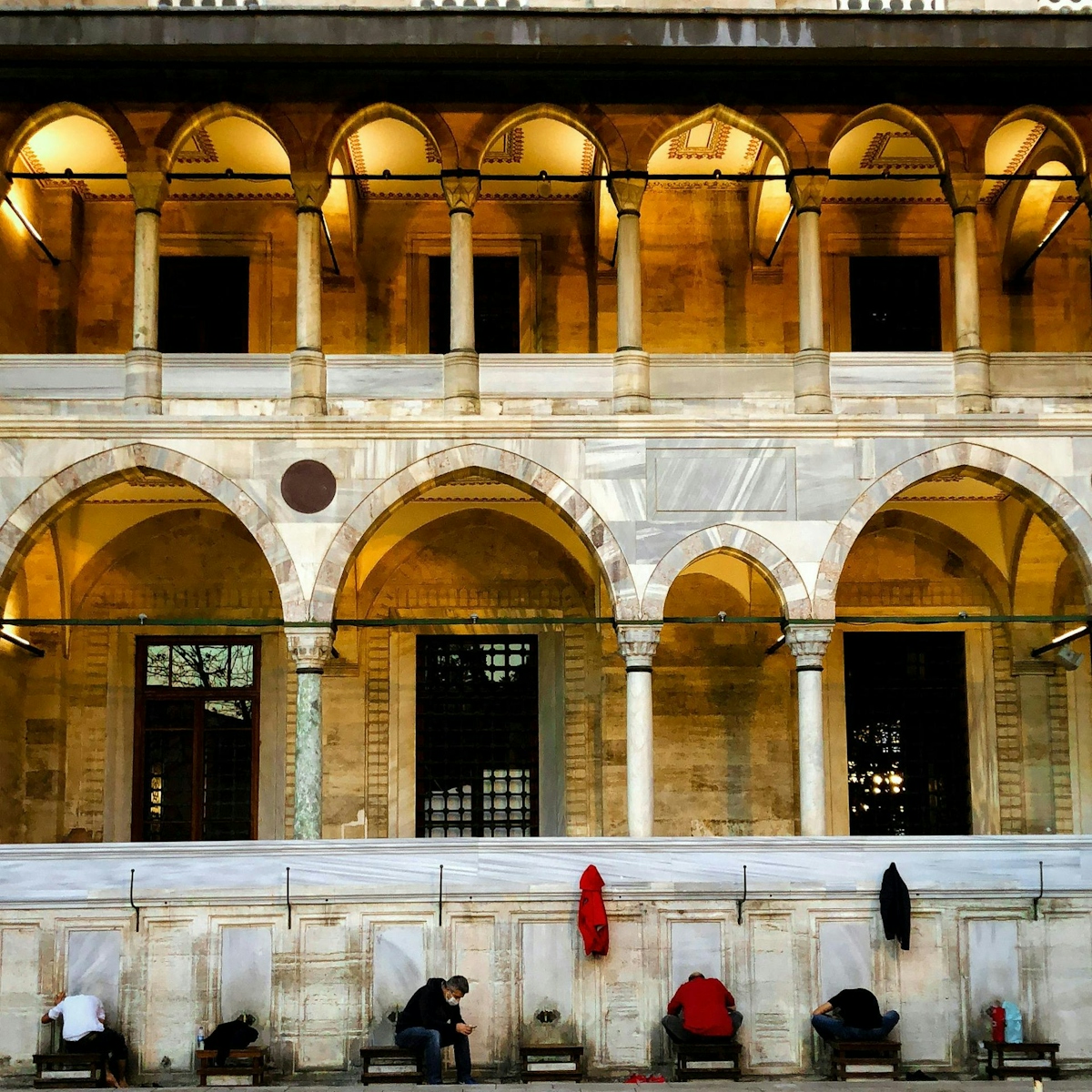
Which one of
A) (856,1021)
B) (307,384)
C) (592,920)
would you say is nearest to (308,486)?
(307,384)

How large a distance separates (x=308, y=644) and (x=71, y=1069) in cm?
461

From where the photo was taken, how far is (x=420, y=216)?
20281 millimetres

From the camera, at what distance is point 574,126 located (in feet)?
57.8

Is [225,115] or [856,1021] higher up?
[225,115]

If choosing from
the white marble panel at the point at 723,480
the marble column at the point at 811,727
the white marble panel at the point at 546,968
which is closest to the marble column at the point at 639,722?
the white marble panel at the point at 723,480

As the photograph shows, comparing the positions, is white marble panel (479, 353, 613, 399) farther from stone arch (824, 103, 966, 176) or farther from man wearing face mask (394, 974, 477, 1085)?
man wearing face mask (394, 974, 477, 1085)

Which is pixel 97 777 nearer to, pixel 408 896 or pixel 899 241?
pixel 408 896

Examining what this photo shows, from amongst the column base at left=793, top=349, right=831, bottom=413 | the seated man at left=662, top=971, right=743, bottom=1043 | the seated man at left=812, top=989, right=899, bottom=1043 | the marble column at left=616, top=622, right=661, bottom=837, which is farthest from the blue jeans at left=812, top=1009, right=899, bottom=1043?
the column base at left=793, top=349, right=831, bottom=413

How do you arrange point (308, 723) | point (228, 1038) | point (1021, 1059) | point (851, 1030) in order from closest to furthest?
1. point (228, 1038)
2. point (851, 1030)
3. point (1021, 1059)
4. point (308, 723)

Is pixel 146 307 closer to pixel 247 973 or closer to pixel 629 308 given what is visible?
pixel 629 308

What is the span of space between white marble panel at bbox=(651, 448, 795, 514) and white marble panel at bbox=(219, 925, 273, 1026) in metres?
5.66

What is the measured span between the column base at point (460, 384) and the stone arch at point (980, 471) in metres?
3.84

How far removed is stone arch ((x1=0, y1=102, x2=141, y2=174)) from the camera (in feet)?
56.7

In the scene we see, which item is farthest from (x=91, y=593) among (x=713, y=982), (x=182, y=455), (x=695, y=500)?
(x=713, y=982)
